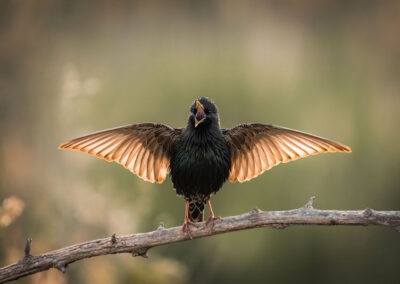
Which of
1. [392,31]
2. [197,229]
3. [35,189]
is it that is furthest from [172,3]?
[197,229]

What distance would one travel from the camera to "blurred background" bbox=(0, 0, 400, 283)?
5.90 metres

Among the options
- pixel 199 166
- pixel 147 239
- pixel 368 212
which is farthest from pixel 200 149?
pixel 368 212

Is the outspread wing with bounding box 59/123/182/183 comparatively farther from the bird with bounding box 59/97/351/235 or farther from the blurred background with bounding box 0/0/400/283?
the blurred background with bounding box 0/0/400/283

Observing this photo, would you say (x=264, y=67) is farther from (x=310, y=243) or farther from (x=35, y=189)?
(x=35, y=189)

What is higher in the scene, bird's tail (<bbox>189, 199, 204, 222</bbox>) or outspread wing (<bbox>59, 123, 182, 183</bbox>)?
outspread wing (<bbox>59, 123, 182, 183</bbox>)

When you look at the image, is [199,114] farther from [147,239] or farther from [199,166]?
[147,239]

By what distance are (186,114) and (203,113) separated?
2.42 metres

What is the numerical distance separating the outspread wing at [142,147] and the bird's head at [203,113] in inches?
10.1

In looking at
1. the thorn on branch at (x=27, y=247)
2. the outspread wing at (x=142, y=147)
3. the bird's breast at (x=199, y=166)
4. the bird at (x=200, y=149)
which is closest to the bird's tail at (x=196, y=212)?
the bird at (x=200, y=149)

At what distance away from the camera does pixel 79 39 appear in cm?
759

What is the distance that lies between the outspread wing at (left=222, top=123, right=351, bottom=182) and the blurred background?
4.27 ft

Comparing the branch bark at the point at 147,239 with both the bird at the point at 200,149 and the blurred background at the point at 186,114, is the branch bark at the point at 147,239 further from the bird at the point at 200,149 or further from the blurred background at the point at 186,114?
the blurred background at the point at 186,114

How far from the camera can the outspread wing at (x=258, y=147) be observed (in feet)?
14.9

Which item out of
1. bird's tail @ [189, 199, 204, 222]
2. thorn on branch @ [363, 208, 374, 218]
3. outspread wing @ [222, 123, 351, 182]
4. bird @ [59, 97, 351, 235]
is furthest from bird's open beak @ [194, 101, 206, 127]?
thorn on branch @ [363, 208, 374, 218]
